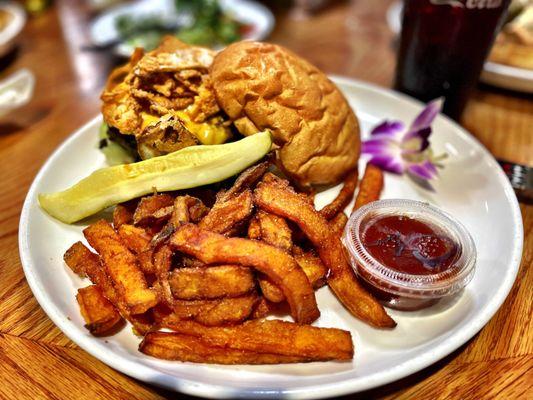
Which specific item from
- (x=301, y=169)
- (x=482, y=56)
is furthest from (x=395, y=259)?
(x=482, y=56)

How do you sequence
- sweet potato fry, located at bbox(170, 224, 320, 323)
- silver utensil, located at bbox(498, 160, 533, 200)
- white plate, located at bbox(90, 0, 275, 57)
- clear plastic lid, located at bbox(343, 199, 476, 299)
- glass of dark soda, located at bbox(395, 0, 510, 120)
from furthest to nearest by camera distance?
white plate, located at bbox(90, 0, 275, 57)
glass of dark soda, located at bbox(395, 0, 510, 120)
silver utensil, located at bbox(498, 160, 533, 200)
clear plastic lid, located at bbox(343, 199, 476, 299)
sweet potato fry, located at bbox(170, 224, 320, 323)

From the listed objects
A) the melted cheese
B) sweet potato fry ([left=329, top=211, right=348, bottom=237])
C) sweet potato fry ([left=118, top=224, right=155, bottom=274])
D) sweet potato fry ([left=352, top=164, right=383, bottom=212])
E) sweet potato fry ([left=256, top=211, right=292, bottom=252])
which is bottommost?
sweet potato fry ([left=352, top=164, right=383, bottom=212])

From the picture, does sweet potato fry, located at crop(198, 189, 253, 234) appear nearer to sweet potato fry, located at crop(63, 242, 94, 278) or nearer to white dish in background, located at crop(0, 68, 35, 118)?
sweet potato fry, located at crop(63, 242, 94, 278)

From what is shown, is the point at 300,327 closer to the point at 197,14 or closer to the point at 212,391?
the point at 212,391

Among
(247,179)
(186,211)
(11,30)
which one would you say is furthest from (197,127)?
(11,30)

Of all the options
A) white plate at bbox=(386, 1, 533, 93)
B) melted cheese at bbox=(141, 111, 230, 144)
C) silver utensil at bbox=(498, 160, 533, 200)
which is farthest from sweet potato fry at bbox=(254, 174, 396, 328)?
white plate at bbox=(386, 1, 533, 93)

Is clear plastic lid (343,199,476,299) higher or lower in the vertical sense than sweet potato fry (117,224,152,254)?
lower

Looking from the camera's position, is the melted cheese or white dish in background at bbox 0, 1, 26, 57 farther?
white dish in background at bbox 0, 1, 26, 57
